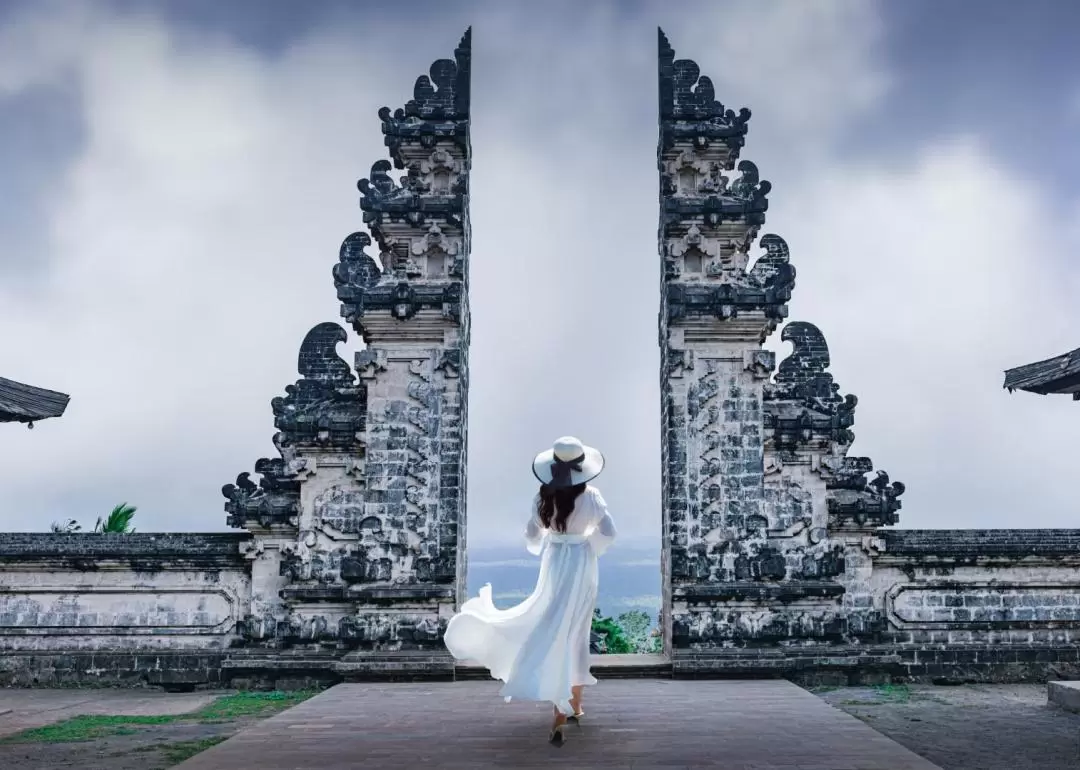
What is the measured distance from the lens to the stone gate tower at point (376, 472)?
1133 cm

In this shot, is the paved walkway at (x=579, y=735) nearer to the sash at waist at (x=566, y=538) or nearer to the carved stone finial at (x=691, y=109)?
the sash at waist at (x=566, y=538)

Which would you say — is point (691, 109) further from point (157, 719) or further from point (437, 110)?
point (157, 719)

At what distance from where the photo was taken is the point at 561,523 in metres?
7.70

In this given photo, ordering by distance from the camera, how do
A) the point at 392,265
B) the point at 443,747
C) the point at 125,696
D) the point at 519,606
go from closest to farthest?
the point at 443,747 < the point at 519,606 < the point at 125,696 < the point at 392,265

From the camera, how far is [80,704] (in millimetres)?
9844

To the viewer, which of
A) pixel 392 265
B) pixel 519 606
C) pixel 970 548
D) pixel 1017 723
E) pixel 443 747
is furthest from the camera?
pixel 392 265

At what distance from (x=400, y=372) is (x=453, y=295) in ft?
3.78

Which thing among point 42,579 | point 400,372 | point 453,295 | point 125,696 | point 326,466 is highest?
point 453,295

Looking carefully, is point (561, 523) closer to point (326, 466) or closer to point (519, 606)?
point (519, 606)

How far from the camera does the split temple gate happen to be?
1124 cm

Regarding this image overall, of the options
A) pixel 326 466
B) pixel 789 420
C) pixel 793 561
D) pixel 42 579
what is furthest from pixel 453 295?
pixel 42 579

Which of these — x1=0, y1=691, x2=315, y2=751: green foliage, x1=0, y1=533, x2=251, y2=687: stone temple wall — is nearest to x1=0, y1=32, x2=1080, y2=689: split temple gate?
x1=0, y1=533, x2=251, y2=687: stone temple wall

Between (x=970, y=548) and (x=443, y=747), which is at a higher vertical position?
(x=970, y=548)

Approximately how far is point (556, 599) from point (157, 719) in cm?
403
